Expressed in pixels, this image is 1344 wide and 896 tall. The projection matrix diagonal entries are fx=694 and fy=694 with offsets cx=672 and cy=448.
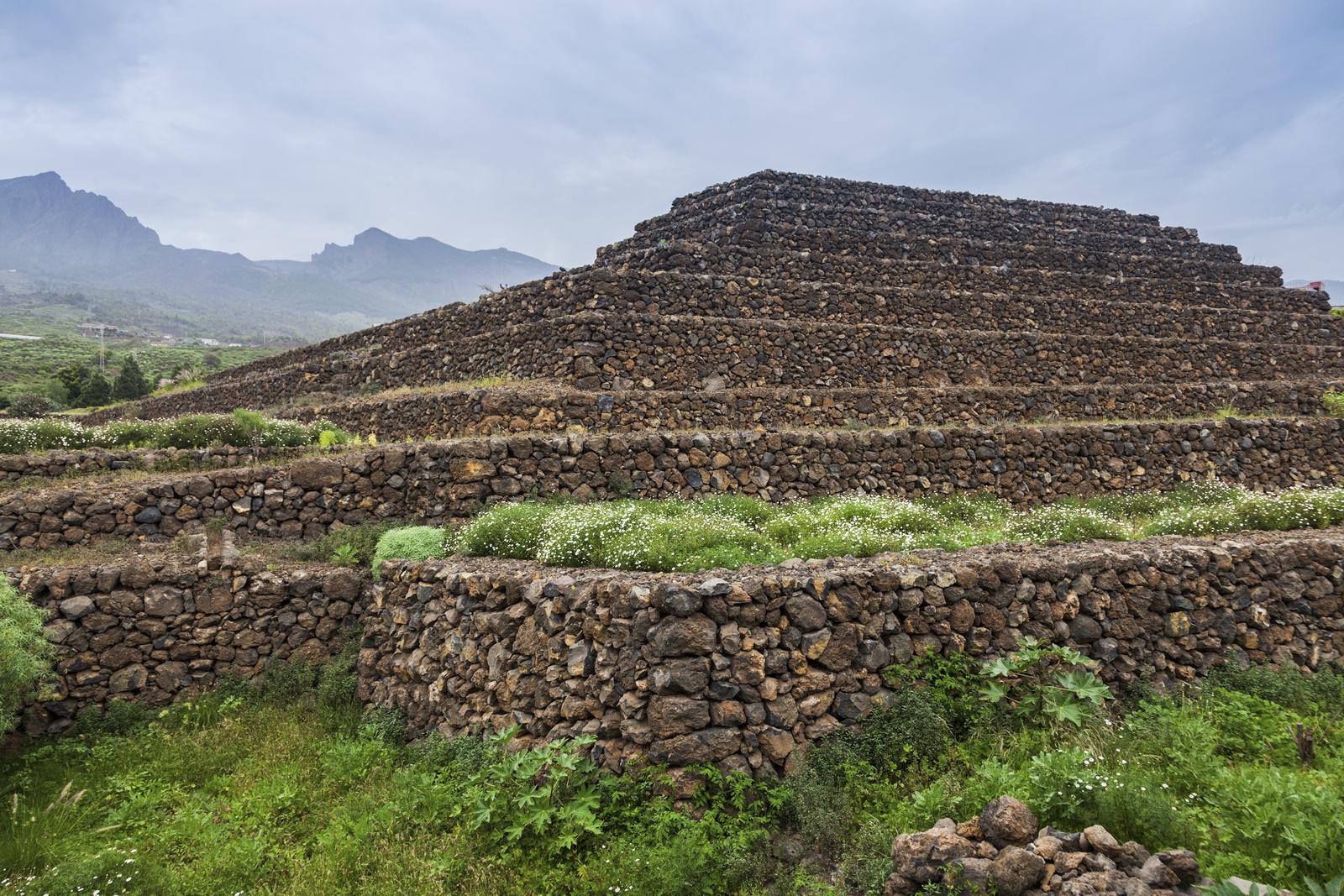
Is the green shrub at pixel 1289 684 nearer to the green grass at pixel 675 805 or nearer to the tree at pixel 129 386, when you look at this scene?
the green grass at pixel 675 805

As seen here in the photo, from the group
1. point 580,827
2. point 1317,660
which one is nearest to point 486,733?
point 580,827

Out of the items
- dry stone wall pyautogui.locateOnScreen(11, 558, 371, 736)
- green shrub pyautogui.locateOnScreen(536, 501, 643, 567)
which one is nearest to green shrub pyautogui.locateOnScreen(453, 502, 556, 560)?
green shrub pyautogui.locateOnScreen(536, 501, 643, 567)

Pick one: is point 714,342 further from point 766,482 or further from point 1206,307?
point 1206,307

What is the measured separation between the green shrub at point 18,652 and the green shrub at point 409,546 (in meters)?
3.84

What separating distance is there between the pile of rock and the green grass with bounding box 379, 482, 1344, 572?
145 inches

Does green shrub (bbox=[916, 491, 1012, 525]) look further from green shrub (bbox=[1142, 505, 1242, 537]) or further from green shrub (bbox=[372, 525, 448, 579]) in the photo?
green shrub (bbox=[372, 525, 448, 579])

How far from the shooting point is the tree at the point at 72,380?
38062 mm

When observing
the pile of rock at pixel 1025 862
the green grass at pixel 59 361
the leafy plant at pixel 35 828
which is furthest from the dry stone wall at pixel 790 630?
the green grass at pixel 59 361

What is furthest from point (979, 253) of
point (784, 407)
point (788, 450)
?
point (788, 450)

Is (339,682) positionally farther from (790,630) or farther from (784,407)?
(784,407)

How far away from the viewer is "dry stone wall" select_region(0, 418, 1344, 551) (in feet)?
37.7

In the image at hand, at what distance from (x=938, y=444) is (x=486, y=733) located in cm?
1163

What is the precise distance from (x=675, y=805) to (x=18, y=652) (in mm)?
7499

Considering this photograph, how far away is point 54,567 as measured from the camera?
968 cm
